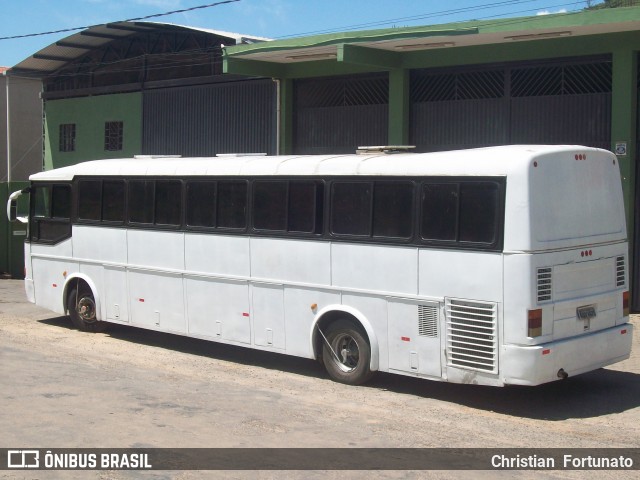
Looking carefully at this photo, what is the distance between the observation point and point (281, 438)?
8.93 m

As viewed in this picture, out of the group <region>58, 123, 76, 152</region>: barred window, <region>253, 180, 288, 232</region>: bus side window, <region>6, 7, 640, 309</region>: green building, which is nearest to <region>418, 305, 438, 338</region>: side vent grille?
<region>253, 180, 288, 232</region>: bus side window

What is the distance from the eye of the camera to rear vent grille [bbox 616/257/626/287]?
11.2 metres

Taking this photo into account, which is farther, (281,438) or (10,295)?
(10,295)

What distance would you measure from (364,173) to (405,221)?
0.91m

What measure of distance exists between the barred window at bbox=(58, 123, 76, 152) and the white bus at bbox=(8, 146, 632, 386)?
49.9 feet

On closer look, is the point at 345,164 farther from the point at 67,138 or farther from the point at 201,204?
the point at 67,138

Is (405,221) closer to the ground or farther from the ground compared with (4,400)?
farther from the ground

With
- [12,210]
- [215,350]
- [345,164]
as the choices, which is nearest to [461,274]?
[345,164]

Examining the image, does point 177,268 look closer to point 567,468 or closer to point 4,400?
point 4,400

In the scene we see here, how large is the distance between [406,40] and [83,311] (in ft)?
25.8

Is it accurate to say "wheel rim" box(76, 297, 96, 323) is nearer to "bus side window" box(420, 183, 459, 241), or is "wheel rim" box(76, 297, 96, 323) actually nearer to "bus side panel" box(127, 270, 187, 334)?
"bus side panel" box(127, 270, 187, 334)

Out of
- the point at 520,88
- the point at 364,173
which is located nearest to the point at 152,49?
the point at 520,88

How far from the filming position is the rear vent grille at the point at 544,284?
9891 mm

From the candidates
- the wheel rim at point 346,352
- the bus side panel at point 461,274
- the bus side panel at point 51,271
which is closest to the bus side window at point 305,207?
the wheel rim at point 346,352
